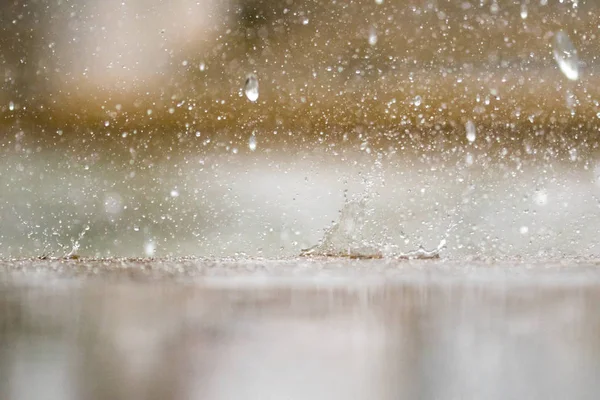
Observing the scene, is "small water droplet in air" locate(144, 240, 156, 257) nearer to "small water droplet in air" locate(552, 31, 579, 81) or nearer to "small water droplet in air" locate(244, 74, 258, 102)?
"small water droplet in air" locate(244, 74, 258, 102)

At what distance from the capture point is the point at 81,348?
571 mm

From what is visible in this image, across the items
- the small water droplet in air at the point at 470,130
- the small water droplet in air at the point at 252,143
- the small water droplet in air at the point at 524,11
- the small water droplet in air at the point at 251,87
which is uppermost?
the small water droplet in air at the point at 524,11

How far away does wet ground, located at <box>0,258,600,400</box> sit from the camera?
1.69 feet

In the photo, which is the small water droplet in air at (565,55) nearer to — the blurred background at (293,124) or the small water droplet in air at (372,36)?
the blurred background at (293,124)

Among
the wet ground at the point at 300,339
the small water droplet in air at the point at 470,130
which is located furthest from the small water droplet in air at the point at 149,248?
the small water droplet in air at the point at 470,130

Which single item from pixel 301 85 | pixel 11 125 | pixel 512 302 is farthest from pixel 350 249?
pixel 11 125

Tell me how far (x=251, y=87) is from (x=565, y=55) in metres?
0.57

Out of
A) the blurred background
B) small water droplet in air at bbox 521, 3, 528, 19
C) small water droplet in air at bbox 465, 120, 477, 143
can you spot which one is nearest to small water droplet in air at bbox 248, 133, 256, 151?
the blurred background

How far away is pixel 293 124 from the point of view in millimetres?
1341

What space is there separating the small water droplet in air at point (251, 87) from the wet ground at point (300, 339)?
627 mm

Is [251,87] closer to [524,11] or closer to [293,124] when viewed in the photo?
[293,124]

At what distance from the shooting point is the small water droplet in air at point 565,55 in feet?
4.28

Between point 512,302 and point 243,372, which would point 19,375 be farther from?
point 512,302

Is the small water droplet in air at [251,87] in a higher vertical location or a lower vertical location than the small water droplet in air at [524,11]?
lower
